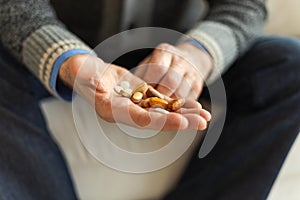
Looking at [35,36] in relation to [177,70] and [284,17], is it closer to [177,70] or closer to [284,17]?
[177,70]

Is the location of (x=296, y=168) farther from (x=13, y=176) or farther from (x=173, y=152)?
(x=13, y=176)

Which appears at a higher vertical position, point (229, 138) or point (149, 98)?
point (149, 98)

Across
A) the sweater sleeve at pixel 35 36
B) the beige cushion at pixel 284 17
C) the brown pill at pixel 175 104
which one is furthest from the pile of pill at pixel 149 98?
the beige cushion at pixel 284 17

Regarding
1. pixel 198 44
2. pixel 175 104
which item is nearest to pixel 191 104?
pixel 175 104

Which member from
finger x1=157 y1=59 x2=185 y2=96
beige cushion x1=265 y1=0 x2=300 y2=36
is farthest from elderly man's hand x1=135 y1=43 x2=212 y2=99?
beige cushion x1=265 y1=0 x2=300 y2=36

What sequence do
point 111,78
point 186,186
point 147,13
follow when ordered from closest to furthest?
point 111,78 → point 186,186 → point 147,13

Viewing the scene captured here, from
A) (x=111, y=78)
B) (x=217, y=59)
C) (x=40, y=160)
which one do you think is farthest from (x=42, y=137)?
(x=217, y=59)
